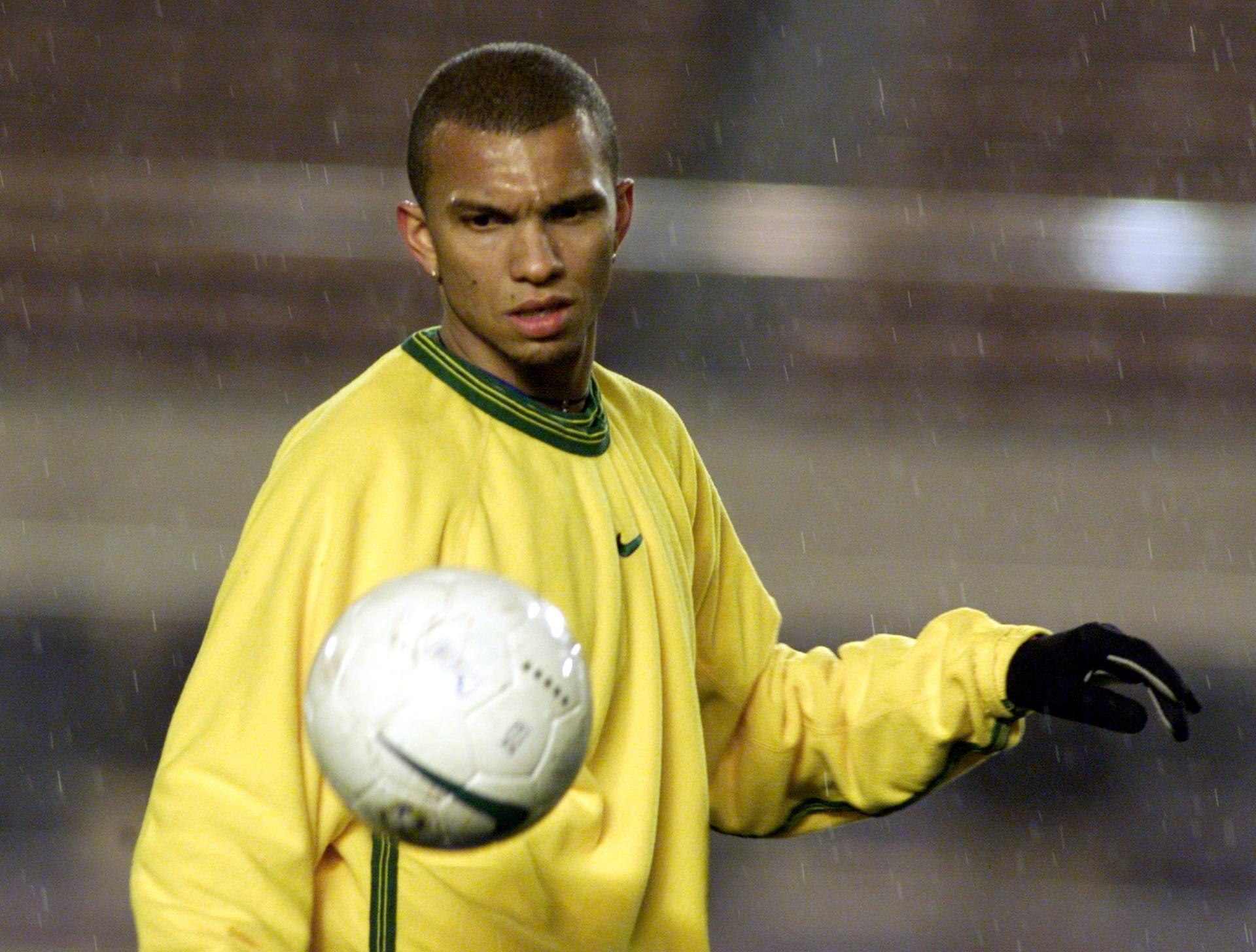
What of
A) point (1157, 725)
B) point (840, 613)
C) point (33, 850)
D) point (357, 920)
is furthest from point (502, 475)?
point (840, 613)

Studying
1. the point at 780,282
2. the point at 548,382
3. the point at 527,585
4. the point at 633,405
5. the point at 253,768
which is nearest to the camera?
the point at 253,768

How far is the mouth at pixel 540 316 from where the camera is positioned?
1.45 m

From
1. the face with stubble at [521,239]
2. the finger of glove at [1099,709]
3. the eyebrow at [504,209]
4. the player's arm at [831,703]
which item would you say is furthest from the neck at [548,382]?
the finger of glove at [1099,709]

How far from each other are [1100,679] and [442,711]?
0.71m

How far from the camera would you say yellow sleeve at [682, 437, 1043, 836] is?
1.69 metres

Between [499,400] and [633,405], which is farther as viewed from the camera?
[633,405]

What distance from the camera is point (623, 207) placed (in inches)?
62.4

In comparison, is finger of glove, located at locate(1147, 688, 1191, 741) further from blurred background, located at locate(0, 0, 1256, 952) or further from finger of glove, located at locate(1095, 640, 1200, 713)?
blurred background, located at locate(0, 0, 1256, 952)

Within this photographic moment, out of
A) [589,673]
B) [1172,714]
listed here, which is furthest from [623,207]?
[1172,714]

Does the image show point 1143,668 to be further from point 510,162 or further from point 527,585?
point 510,162

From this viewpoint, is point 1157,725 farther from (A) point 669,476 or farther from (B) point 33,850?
(A) point 669,476

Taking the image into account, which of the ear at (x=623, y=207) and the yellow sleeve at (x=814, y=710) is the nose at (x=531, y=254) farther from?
the yellow sleeve at (x=814, y=710)

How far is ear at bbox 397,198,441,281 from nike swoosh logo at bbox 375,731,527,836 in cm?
50

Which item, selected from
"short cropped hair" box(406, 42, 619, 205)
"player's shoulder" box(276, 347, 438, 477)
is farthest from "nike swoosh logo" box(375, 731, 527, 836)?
"short cropped hair" box(406, 42, 619, 205)
